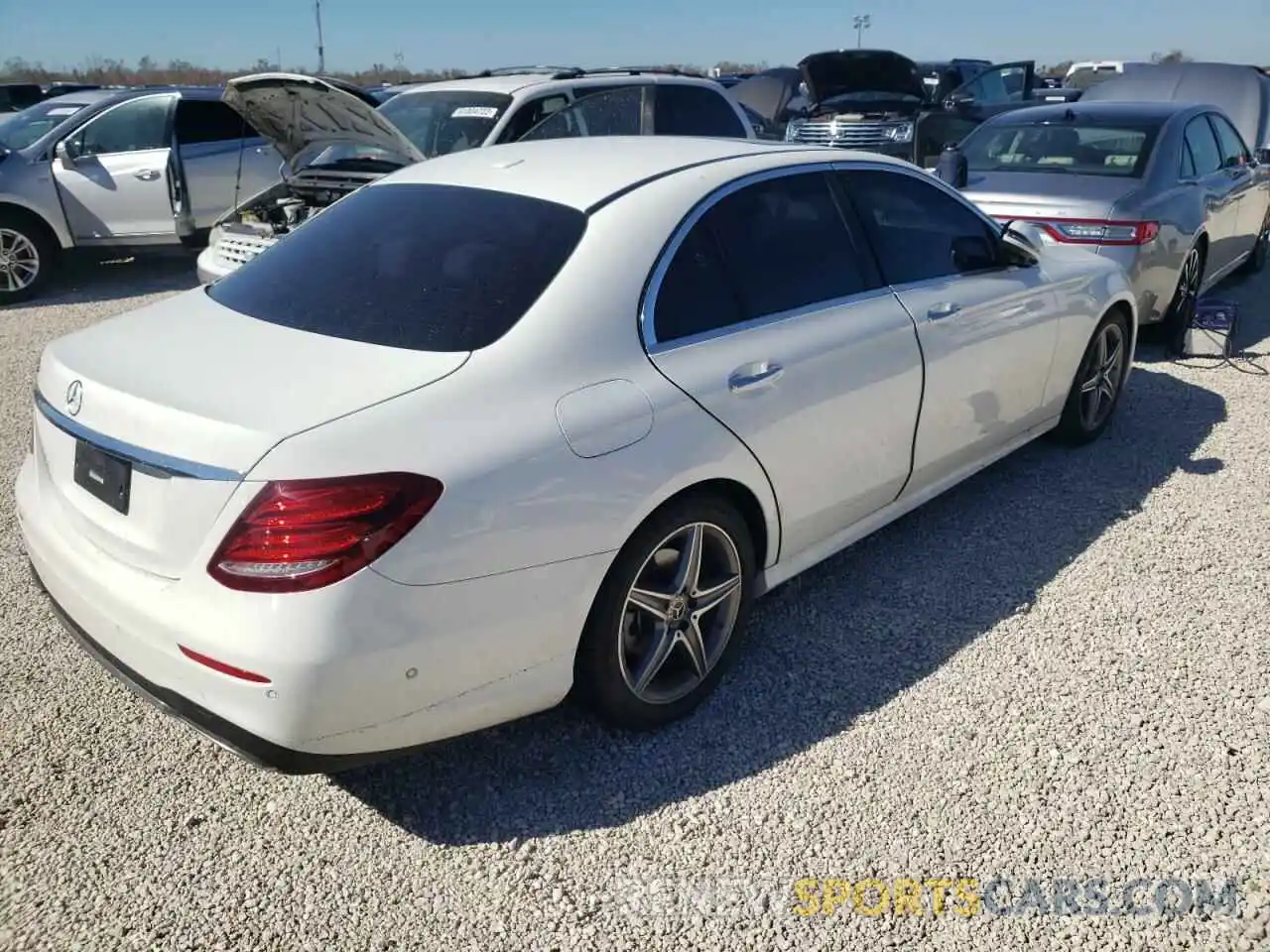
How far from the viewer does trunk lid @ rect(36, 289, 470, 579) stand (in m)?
2.22

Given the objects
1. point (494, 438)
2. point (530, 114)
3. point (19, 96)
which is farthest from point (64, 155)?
point (19, 96)

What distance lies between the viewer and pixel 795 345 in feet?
10.3

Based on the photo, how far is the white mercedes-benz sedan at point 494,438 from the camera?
86.0 inches

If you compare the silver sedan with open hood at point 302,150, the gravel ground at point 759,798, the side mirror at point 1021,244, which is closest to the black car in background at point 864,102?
the silver sedan with open hood at point 302,150

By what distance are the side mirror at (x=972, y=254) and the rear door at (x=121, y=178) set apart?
7.60 metres

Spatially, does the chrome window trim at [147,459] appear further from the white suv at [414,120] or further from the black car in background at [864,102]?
the black car in background at [864,102]

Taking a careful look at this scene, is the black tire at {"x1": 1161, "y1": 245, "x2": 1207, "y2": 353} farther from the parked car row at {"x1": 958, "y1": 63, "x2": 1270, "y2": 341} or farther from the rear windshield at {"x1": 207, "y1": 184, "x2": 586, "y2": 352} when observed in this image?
the rear windshield at {"x1": 207, "y1": 184, "x2": 586, "y2": 352}

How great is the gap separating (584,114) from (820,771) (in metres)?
5.91

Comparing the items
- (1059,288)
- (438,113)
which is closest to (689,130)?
(438,113)

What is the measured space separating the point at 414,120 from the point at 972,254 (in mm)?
5356

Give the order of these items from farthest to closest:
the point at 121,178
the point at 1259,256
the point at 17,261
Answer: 1. the point at 1259,256
2. the point at 121,178
3. the point at 17,261

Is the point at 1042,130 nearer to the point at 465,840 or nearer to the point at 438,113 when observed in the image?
the point at 438,113

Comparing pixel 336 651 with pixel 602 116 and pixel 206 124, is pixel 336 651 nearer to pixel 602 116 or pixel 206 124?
pixel 602 116

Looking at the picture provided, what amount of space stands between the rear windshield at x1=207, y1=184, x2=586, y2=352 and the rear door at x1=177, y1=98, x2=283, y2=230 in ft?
21.8
